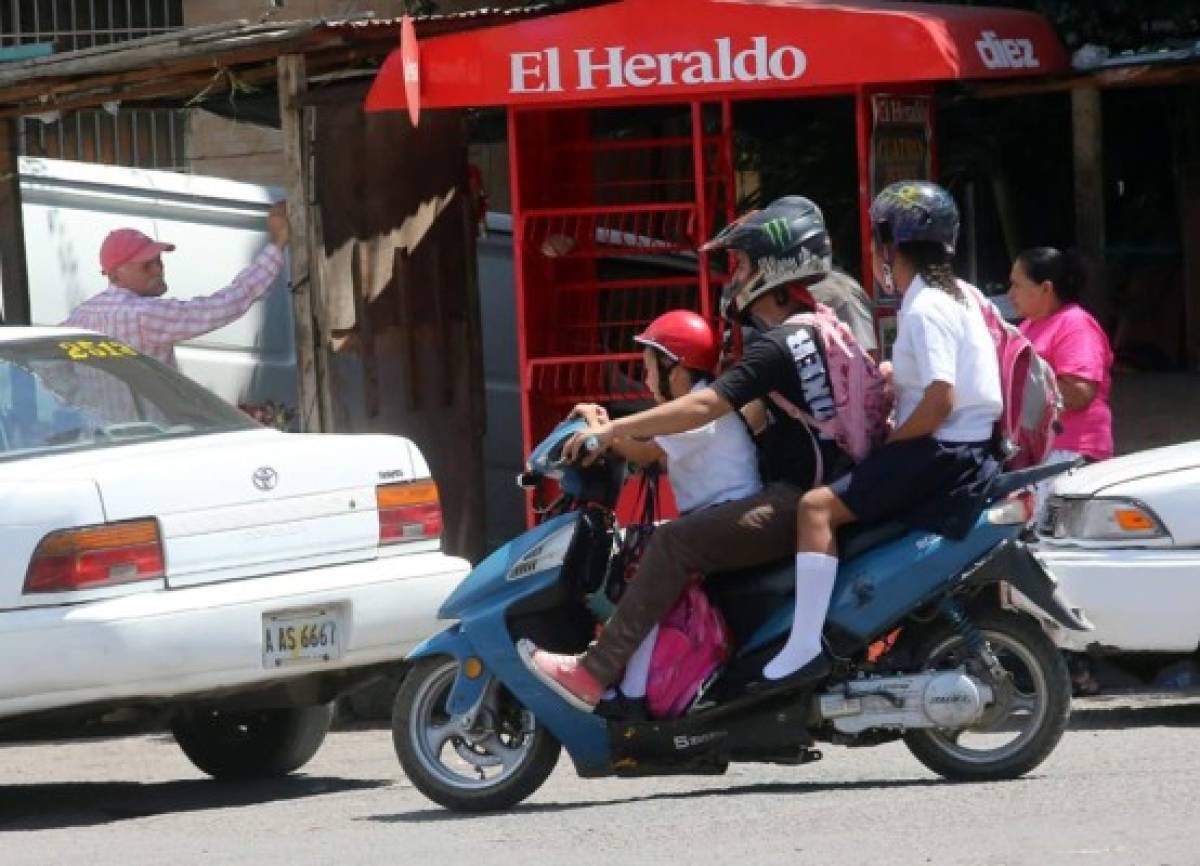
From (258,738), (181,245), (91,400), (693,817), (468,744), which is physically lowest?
(258,738)

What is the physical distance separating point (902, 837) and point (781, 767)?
1927 millimetres

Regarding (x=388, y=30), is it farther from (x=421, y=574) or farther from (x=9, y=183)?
(x=421, y=574)

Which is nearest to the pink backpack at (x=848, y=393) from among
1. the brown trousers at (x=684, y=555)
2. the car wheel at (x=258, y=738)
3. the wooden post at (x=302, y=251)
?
the brown trousers at (x=684, y=555)

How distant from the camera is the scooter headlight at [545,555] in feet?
26.3

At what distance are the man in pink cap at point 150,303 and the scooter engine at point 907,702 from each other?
453 cm

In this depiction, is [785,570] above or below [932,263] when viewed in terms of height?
below

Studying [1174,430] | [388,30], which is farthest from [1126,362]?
[388,30]

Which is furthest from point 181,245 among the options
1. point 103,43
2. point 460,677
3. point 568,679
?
point 103,43

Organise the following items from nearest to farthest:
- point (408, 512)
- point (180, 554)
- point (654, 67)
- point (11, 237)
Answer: point (180, 554), point (408, 512), point (654, 67), point (11, 237)

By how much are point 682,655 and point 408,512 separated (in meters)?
1.49

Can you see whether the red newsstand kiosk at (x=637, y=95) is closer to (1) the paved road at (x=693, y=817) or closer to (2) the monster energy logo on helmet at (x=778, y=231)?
(1) the paved road at (x=693, y=817)

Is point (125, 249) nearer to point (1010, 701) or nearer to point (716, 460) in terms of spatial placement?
point (716, 460)

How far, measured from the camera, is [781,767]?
29.4 feet

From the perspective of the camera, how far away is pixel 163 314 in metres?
11.6
